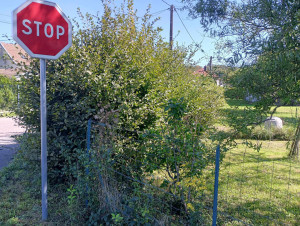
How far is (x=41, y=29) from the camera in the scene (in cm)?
304

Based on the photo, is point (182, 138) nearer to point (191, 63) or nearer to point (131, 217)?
point (131, 217)

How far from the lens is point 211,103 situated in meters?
7.12

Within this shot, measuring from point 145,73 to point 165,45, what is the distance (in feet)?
5.74

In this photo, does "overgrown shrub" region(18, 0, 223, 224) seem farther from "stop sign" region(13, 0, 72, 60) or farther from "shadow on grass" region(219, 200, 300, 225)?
"shadow on grass" region(219, 200, 300, 225)

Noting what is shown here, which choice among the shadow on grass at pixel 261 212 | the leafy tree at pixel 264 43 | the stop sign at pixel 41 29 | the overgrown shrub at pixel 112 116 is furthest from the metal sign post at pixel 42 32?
the shadow on grass at pixel 261 212

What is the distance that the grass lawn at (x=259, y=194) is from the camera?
3.98m

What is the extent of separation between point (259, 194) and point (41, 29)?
4.63 metres

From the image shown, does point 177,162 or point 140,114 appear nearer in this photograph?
point 177,162

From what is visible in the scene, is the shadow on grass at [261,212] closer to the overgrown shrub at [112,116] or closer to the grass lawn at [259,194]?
the grass lawn at [259,194]

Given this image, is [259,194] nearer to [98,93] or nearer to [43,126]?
[98,93]

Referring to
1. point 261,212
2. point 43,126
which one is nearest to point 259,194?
point 261,212

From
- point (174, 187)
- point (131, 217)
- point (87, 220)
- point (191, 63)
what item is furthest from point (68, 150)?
point (191, 63)

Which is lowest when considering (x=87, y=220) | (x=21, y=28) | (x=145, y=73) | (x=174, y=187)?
(x=87, y=220)

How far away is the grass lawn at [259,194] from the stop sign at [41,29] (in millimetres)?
2610
